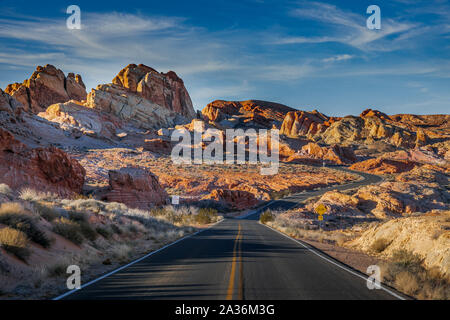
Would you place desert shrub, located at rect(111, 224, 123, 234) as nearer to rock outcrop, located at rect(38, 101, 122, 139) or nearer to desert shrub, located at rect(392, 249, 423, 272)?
desert shrub, located at rect(392, 249, 423, 272)

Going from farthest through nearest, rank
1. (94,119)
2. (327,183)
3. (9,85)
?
(9,85), (94,119), (327,183)

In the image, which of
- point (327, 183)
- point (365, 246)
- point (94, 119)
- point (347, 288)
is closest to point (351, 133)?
point (327, 183)

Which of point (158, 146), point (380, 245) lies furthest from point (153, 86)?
point (380, 245)

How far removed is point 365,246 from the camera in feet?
54.2

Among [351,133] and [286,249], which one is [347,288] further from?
[351,133]

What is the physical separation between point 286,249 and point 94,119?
280 ft

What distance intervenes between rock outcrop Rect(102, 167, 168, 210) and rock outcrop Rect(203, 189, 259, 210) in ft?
46.6

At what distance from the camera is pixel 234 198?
164 feet

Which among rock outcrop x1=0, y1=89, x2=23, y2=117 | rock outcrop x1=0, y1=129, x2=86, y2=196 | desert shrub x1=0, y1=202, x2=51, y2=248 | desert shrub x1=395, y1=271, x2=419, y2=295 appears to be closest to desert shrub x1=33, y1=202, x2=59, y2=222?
desert shrub x1=0, y1=202, x2=51, y2=248

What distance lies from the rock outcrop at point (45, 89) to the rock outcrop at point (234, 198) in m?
88.9

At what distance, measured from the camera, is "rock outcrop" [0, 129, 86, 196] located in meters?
23.2

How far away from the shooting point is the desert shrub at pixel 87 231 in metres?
13.4

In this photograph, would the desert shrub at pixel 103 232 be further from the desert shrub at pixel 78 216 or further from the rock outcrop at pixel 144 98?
the rock outcrop at pixel 144 98

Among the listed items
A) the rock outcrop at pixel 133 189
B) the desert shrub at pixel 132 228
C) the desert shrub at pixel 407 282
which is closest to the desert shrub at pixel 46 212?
the desert shrub at pixel 132 228
